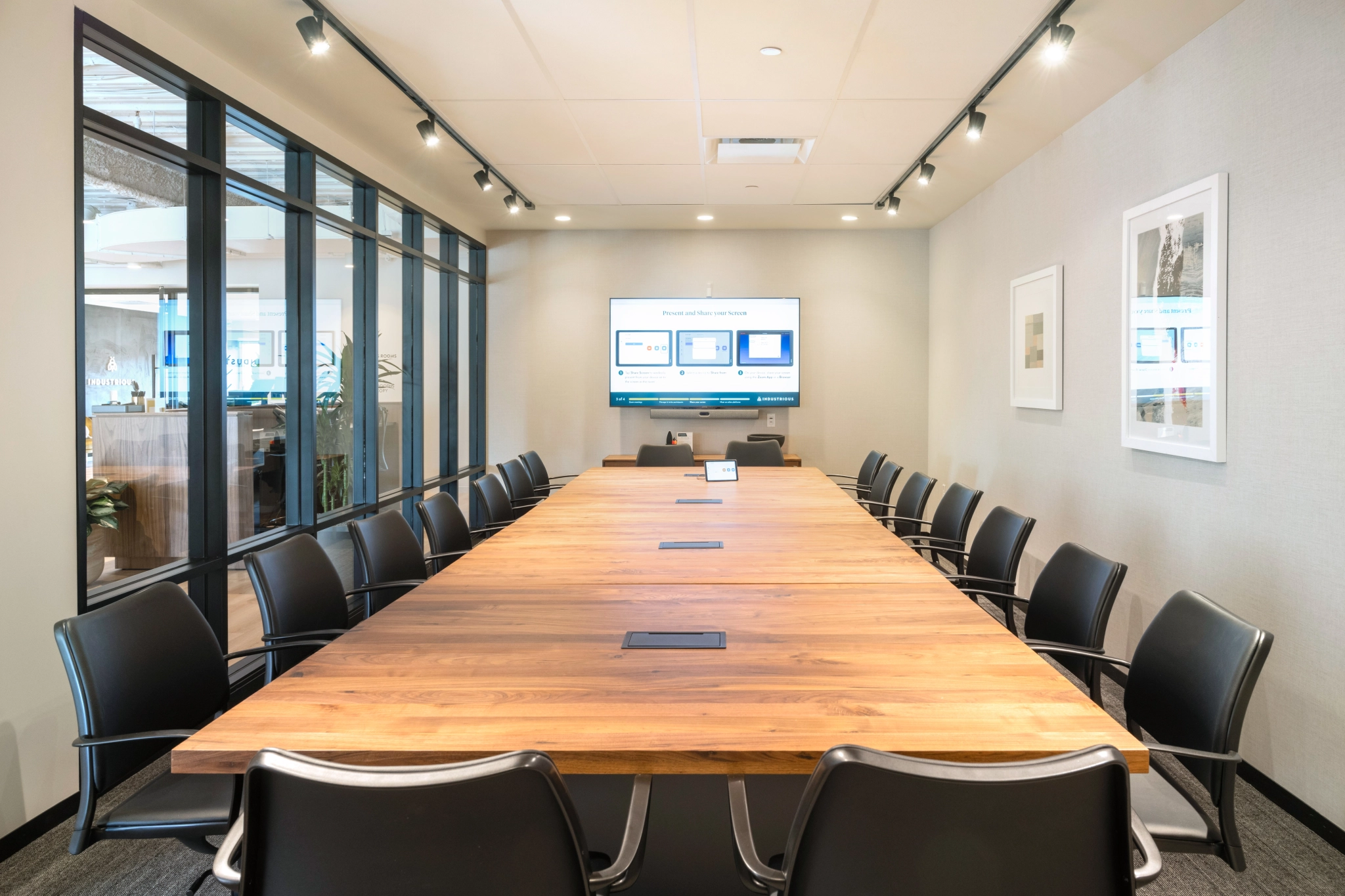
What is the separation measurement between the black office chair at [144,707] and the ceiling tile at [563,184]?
13.7ft

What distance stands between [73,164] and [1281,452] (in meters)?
4.48

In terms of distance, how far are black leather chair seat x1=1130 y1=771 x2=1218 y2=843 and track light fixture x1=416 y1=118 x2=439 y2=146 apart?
4346 mm

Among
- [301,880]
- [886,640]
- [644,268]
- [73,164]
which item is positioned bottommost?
[301,880]

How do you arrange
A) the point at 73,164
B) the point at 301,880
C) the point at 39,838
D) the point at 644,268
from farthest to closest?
the point at 644,268 < the point at 73,164 < the point at 39,838 < the point at 301,880

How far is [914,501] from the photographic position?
465cm

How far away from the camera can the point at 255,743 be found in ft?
4.56

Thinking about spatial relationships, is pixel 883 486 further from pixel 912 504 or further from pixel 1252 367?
pixel 1252 367

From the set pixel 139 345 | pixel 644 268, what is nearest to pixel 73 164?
pixel 139 345

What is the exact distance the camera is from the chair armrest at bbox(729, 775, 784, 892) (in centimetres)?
123

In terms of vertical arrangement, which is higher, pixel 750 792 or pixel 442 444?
pixel 442 444

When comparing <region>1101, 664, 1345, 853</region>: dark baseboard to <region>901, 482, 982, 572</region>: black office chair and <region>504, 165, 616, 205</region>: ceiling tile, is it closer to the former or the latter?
<region>901, 482, 982, 572</region>: black office chair

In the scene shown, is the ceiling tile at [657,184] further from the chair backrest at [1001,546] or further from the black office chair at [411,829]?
the black office chair at [411,829]

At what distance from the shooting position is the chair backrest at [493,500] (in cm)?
434

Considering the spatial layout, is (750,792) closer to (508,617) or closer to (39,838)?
(508,617)
